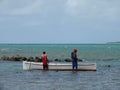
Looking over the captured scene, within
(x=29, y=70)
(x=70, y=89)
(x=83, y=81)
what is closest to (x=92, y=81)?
(x=83, y=81)

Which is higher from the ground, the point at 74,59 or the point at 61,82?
the point at 74,59

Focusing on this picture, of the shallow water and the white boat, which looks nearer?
the shallow water

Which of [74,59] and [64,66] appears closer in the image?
[74,59]

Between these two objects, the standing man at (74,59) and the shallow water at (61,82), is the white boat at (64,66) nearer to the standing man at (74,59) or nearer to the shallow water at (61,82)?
the standing man at (74,59)

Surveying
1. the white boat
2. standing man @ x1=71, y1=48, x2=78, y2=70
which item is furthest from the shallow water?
the white boat

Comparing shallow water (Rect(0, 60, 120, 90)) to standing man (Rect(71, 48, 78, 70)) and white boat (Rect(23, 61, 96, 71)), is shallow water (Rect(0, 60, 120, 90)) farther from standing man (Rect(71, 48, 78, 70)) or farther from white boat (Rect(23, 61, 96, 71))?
white boat (Rect(23, 61, 96, 71))

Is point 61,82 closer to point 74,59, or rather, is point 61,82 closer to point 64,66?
point 74,59

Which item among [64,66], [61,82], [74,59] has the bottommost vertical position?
[61,82]

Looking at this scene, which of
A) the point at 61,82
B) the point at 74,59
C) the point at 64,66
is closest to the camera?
the point at 61,82

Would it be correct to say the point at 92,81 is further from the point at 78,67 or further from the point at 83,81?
the point at 78,67

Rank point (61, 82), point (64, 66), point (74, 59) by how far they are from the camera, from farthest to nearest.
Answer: point (64, 66) → point (74, 59) → point (61, 82)

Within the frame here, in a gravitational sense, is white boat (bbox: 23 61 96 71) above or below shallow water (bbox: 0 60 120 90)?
above

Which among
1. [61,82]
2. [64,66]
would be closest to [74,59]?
[64,66]

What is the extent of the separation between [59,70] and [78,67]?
205 cm
